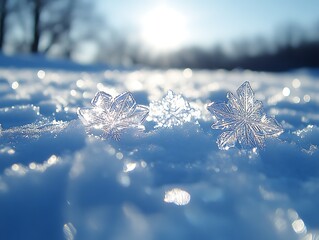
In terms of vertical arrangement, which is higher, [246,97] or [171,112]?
[246,97]

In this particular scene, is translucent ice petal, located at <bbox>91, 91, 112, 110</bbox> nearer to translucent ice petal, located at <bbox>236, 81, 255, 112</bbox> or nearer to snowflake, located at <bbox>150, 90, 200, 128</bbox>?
snowflake, located at <bbox>150, 90, 200, 128</bbox>

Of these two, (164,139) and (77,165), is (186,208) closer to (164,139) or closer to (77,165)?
(77,165)

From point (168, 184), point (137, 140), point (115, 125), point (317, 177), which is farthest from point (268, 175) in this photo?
point (115, 125)

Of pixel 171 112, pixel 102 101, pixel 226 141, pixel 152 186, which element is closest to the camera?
pixel 152 186

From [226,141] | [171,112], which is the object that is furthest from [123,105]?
[226,141]

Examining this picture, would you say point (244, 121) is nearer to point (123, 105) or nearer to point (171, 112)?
point (171, 112)
